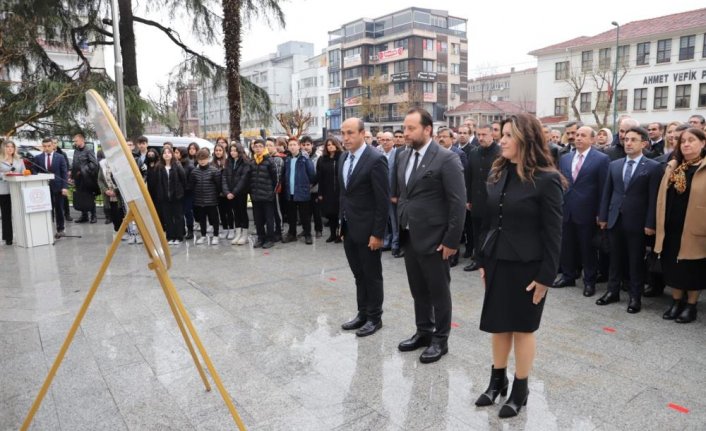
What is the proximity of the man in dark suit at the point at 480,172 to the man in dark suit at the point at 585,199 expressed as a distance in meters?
0.96

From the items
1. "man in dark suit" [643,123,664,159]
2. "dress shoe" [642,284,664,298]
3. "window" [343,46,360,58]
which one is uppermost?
"window" [343,46,360,58]

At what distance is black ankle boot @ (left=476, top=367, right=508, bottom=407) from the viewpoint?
10.8 ft

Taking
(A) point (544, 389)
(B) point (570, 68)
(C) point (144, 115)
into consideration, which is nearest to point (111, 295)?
(A) point (544, 389)

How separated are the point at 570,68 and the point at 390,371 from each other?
50538mm

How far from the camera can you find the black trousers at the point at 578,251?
591 cm

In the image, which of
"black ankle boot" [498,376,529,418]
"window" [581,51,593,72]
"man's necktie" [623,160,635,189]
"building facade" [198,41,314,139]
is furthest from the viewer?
"building facade" [198,41,314,139]

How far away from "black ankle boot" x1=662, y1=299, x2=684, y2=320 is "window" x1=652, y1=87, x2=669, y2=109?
4399 centimetres

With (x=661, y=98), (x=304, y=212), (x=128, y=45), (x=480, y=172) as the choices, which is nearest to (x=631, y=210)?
(x=480, y=172)

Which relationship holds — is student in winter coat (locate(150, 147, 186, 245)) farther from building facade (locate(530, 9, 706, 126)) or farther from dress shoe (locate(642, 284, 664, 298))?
building facade (locate(530, 9, 706, 126))

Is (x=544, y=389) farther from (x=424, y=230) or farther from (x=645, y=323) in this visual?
(x=645, y=323)

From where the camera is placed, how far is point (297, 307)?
5473 millimetres

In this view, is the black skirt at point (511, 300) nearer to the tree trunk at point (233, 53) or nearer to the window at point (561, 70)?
the tree trunk at point (233, 53)

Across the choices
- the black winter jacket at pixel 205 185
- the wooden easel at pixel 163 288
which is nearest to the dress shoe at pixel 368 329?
the wooden easel at pixel 163 288

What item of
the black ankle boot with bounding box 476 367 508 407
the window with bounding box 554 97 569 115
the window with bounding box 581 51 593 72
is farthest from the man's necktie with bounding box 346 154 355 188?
the window with bounding box 554 97 569 115
